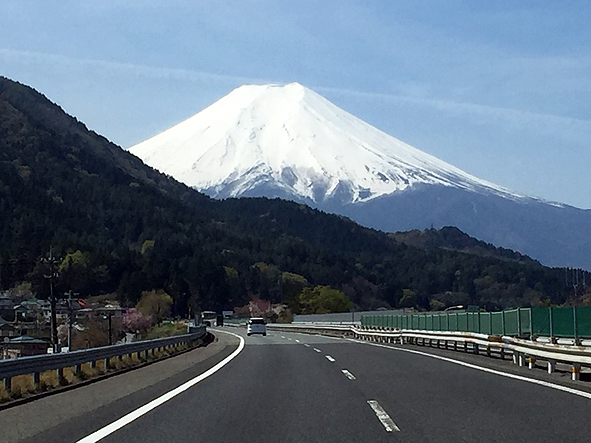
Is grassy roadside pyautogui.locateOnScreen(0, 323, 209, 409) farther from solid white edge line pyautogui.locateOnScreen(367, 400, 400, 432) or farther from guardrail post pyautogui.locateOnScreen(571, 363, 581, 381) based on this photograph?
guardrail post pyautogui.locateOnScreen(571, 363, 581, 381)

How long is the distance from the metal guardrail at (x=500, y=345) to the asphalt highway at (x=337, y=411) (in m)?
1.05

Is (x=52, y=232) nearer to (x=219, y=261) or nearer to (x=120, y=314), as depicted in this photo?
(x=219, y=261)

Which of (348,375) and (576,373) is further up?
(576,373)

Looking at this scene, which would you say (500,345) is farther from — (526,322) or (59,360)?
(59,360)

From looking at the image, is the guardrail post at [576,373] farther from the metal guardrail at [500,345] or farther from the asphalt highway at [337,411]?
the asphalt highway at [337,411]

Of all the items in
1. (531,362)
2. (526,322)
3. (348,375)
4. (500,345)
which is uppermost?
(526,322)

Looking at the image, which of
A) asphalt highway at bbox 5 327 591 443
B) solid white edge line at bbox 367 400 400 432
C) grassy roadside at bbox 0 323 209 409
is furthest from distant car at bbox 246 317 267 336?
A: solid white edge line at bbox 367 400 400 432

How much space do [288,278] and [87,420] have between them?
154908 mm

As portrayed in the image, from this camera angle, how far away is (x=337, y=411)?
11.5 meters

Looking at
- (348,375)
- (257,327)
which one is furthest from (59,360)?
(257,327)

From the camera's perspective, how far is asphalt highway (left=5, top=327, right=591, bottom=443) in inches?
374

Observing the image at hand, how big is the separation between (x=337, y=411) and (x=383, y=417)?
3.02 feet

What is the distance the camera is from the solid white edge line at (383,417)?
9.93m

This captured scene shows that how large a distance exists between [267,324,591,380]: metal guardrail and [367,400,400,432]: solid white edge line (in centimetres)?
501
